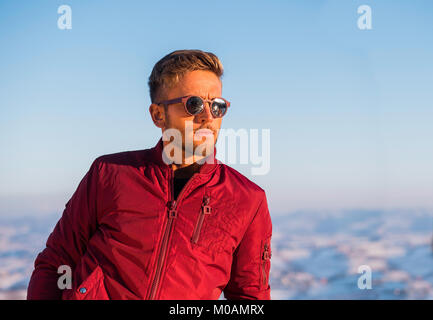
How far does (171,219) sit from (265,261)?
70 centimetres

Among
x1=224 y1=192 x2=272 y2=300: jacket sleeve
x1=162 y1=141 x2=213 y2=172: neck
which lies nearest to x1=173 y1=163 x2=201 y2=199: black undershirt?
x1=162 y1=141 x2=213 y2=172: neck

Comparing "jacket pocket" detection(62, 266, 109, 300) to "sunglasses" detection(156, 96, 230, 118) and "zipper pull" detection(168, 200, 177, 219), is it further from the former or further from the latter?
"sunglasses" detection(156, 96, 230, 118)

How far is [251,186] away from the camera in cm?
299

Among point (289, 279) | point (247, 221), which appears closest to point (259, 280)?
point (247, 221)

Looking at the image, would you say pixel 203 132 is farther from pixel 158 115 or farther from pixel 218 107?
pixel 158 115

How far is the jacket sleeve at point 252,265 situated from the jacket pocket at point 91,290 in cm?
80

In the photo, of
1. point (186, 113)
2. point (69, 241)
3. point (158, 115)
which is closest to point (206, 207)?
point (186, 113)

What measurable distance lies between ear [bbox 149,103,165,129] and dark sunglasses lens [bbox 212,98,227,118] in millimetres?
343

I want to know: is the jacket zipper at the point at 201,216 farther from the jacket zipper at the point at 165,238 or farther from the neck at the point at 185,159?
the neck at the point at 185,159

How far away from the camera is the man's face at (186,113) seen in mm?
2857

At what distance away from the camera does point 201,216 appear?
273cm

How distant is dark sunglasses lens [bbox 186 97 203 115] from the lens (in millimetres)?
2803
